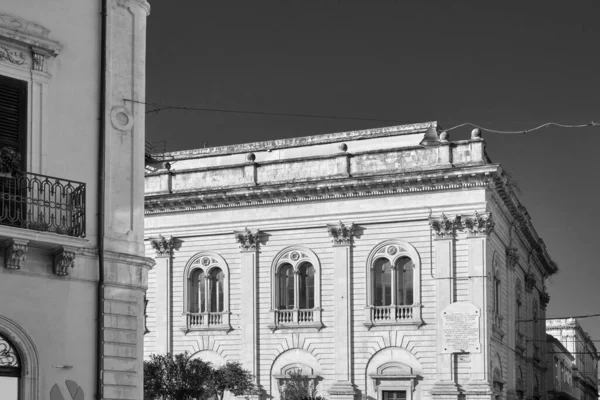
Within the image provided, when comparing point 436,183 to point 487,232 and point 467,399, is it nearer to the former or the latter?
point 487,232

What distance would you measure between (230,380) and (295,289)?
494 cm

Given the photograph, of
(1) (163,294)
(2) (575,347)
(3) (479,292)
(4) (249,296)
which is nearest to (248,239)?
(4) (249,296)

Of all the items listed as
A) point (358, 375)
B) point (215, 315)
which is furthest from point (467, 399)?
point (215, 315)

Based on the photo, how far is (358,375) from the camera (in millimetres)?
40688

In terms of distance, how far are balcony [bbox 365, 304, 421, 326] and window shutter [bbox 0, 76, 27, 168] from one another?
27251 millimetres

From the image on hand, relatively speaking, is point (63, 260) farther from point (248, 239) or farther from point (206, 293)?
point (206, 293)

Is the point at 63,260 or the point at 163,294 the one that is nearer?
the point at 63,260

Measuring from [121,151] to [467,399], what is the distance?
25955 mm

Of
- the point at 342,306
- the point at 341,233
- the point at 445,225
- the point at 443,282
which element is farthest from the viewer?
the point at 341,233

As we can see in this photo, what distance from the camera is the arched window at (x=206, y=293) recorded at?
43562 mm

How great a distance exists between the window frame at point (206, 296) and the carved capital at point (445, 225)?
8.88 metres

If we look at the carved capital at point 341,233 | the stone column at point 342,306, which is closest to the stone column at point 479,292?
the carved capital at point 341,233

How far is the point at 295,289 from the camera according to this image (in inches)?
1661

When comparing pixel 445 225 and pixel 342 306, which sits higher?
pixel 445 225
